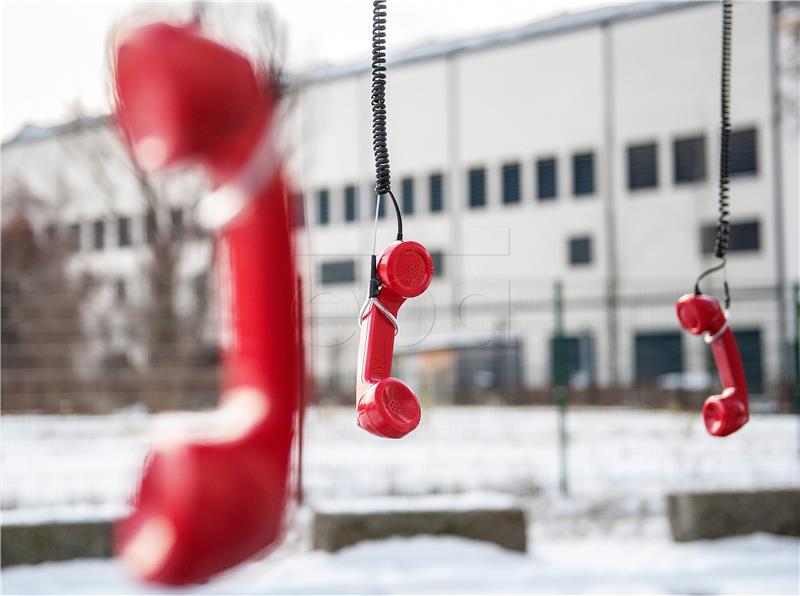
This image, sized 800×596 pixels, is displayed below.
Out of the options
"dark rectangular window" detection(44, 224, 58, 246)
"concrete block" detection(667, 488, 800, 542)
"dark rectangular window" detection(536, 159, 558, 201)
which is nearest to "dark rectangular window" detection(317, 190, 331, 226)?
"dark rectangular window" detection(536, 159, 558, 201)

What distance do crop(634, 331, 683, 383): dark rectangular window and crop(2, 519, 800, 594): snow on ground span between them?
13261 mm

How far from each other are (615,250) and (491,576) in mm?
16884

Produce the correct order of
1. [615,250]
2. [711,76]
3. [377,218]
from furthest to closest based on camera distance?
[615,250]
[711,76]
[377,218]

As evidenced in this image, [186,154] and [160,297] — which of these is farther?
[160,297]

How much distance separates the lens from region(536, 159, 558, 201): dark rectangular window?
71.9 feet

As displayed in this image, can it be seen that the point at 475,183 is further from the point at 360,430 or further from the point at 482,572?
the point at 482,572

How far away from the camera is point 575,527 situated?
6.62 m

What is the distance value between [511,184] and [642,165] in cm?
336

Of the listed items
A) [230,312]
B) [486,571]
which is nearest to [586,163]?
[486,571]

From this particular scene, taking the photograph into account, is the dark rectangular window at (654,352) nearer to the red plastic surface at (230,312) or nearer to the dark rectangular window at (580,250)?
the dark rectangular window at (580,250)

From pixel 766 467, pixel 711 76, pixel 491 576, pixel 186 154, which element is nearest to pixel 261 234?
pixel 186 154

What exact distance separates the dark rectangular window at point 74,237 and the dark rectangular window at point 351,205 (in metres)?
6.42

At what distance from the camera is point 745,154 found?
65.6 feet

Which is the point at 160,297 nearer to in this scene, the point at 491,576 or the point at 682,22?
the point at 491,576
